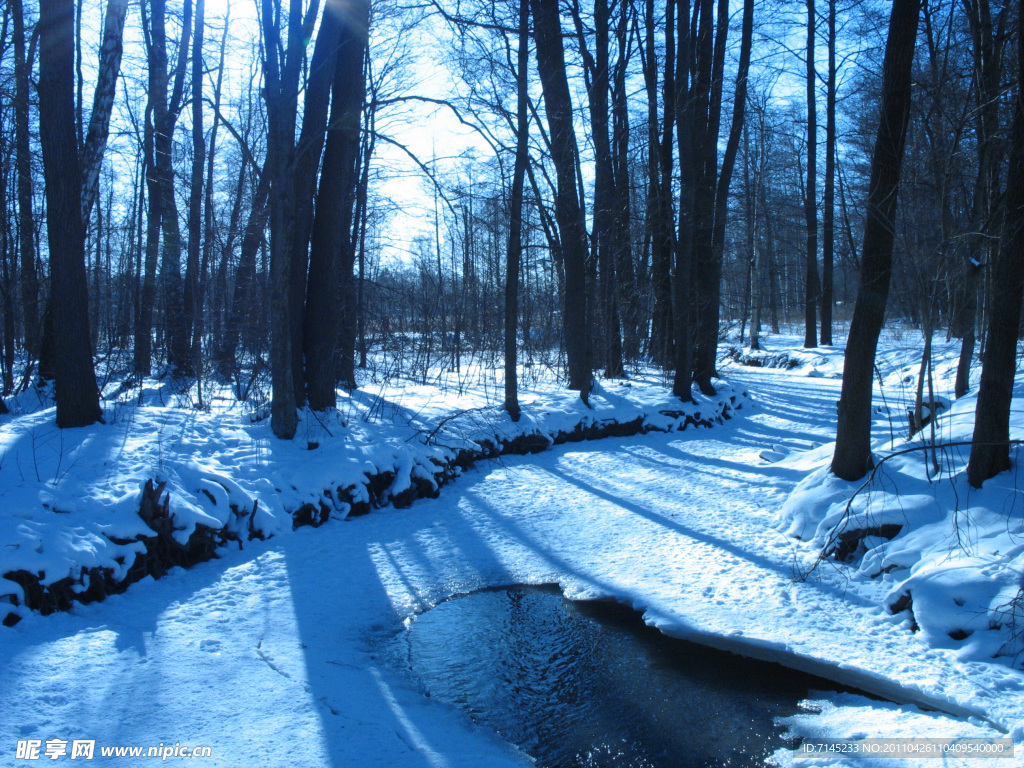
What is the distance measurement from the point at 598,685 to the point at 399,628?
161 cm

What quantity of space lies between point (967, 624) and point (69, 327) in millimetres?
8572

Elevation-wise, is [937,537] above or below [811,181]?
below

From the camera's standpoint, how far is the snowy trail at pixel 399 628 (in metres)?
3.46

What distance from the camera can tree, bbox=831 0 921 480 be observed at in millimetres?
6418

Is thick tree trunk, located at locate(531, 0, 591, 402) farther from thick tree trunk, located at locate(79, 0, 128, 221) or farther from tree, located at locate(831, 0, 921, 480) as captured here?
thick tree trunk, located at locate(79, 0, 128, 221)

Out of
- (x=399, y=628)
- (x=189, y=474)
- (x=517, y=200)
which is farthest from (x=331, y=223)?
(x=399, y=628)

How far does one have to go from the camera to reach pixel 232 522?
630 centimetres

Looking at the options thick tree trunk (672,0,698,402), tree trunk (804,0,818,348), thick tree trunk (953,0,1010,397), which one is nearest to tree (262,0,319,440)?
thick tree trunk (953,0,1010,397)

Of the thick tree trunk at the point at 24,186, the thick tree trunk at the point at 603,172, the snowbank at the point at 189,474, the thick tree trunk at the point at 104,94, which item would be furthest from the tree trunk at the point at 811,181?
the thick tree trunk at the point at 24,186

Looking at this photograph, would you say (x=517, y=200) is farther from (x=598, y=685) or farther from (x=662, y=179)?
(x=598, y=685)

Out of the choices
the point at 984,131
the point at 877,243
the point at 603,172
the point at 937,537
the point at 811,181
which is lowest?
the point at 937,537

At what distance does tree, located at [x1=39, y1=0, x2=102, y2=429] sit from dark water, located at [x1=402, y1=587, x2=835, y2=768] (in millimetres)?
4701

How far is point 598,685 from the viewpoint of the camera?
4281 mm

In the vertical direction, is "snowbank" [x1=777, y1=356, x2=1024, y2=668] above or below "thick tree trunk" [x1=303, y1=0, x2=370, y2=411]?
below
